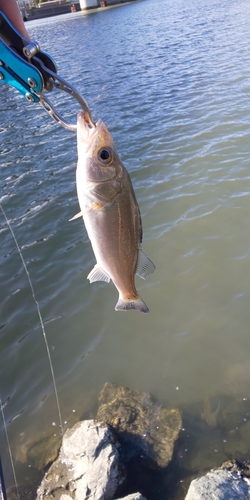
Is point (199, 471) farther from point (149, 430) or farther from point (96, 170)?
point (96, 170)

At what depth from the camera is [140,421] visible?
4.93 meters

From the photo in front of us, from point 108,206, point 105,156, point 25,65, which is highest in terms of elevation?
point 25,65

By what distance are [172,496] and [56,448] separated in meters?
1.48

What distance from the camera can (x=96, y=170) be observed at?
2.68 metres

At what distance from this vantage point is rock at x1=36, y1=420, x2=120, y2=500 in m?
4.06

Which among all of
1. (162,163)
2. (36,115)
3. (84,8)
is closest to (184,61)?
(36,115)

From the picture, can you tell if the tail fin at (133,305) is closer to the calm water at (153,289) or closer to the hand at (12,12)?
the hand at (12,12)

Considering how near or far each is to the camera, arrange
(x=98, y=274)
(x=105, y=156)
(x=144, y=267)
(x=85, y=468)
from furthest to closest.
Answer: (x=85, y=468)
(x=98, y=274)
(x=144, y=267)
(x=105, y=156)

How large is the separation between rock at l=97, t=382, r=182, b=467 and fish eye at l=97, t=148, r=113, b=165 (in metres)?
3.43

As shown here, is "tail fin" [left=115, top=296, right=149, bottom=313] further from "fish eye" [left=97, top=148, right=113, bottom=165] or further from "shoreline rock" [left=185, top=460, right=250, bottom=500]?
"shoreline rock" [left=185, top=460, right=250, bottom=500]

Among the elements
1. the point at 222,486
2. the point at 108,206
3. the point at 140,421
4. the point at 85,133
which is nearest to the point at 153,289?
the point at 140,421

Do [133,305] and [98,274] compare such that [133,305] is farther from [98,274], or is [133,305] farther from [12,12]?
[12,12]

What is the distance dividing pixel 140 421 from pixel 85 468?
958mm

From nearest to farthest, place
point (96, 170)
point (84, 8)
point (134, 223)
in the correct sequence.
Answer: point (96, 170)
point (134, 223)
point (84, 8)
